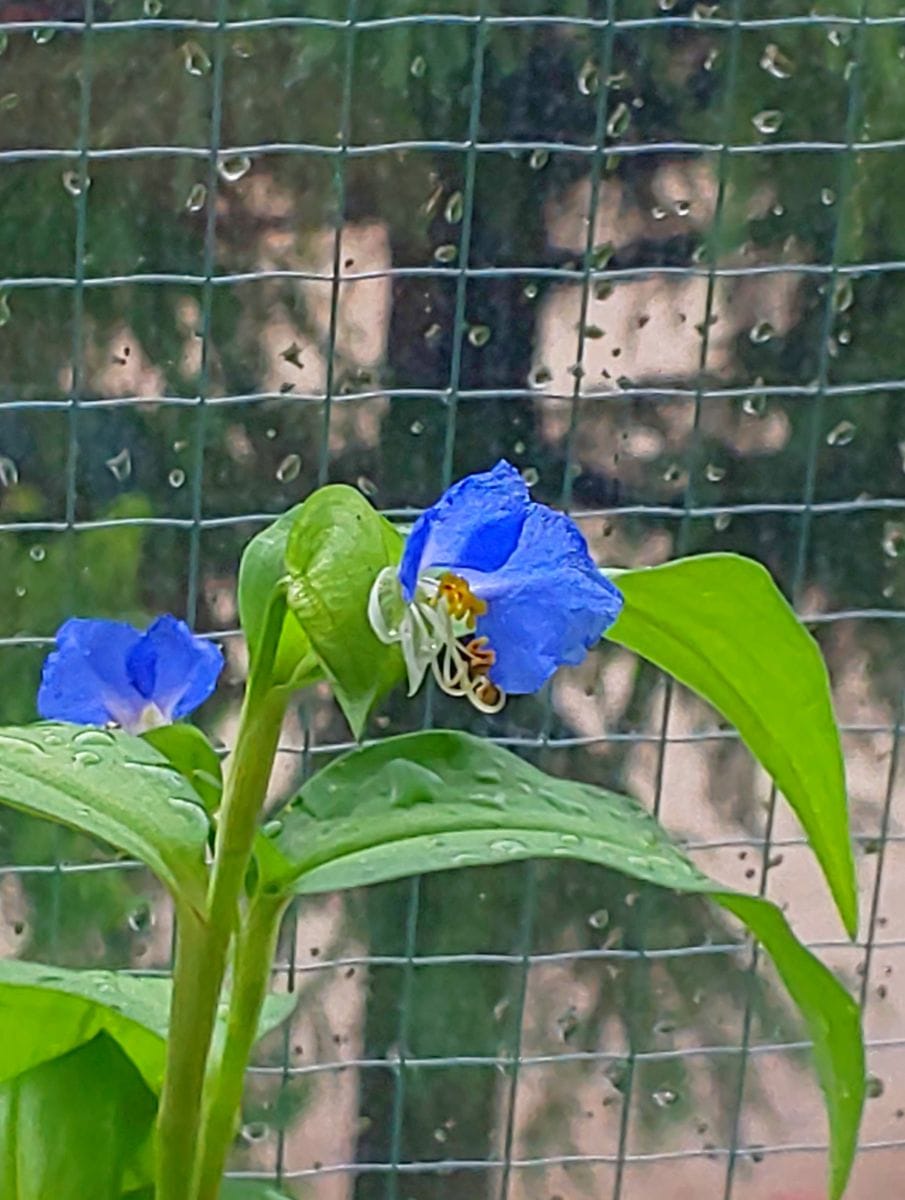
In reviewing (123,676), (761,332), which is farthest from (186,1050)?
(761,332)

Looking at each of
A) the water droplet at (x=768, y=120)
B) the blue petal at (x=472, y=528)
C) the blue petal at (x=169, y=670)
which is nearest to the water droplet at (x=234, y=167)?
the water droplet at (x=768, y=120)

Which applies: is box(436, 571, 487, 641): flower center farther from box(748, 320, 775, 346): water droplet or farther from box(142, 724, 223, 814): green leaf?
box(748, 320, 775, 346): water droplet

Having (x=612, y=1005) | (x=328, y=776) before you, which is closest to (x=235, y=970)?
(x=328, y=776)

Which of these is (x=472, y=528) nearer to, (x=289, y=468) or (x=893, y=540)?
(x=289, y=468)

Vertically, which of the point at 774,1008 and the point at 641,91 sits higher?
the point at 641,91

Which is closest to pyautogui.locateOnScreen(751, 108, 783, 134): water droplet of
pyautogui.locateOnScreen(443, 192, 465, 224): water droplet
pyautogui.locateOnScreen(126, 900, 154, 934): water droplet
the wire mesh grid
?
the wire mesh grid

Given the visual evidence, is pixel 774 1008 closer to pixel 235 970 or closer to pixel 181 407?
pixel 181 407
